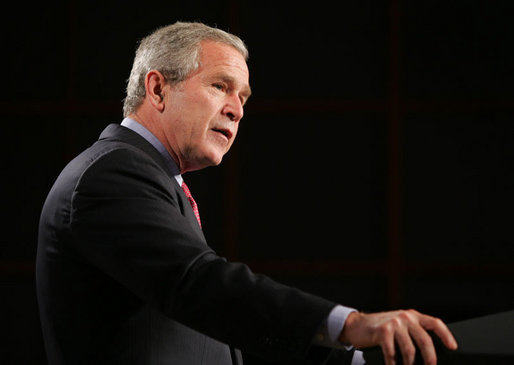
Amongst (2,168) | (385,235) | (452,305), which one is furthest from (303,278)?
(2,168)

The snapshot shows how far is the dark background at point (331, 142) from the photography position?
277 cm

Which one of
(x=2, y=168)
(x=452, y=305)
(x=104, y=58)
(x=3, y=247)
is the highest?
(x=104, y=58)

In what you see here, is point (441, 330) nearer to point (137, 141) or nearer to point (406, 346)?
point (406, 346)

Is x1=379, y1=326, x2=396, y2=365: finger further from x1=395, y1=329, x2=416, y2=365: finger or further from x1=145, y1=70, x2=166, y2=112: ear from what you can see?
x1=145, y1=70, x2=166, y2=112: ear

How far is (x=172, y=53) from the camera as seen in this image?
47.9 inches

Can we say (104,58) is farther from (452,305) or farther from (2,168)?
(452,305)

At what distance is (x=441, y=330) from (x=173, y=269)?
33cm

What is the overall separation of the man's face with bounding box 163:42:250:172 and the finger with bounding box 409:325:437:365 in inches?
26.0

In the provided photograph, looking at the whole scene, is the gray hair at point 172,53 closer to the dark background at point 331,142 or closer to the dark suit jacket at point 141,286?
the dark suit jacket at point 141,286

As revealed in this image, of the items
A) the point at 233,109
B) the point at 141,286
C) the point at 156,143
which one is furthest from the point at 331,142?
the point at 141,286

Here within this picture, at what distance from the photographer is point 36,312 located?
2857 mm

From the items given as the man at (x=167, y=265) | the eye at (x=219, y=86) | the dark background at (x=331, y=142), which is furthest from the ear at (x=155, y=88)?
the dark background at (x=331, y=142)

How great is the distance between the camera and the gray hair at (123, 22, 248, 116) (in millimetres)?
1208

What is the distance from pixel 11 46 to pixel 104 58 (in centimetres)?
47
